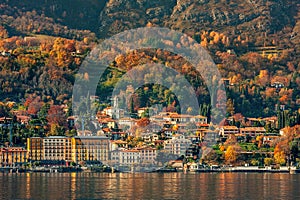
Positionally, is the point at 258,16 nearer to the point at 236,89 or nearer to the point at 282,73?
the point at 282,73

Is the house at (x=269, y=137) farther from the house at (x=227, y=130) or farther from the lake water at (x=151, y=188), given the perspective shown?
the lake water at (x=151, y=188)

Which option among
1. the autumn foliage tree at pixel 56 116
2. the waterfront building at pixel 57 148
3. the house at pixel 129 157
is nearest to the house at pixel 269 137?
the house at pixel 129 157

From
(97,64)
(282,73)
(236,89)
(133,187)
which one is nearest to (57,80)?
(97,64)

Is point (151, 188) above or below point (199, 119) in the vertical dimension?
below

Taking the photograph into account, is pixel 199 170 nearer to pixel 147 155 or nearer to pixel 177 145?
pixel 147 155

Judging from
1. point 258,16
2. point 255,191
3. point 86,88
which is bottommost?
point 255,191

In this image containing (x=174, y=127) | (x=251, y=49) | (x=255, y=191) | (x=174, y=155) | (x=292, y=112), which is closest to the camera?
(x=255, y=191)

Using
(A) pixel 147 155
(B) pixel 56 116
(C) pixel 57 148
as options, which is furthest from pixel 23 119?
(A) pixel 147 155
